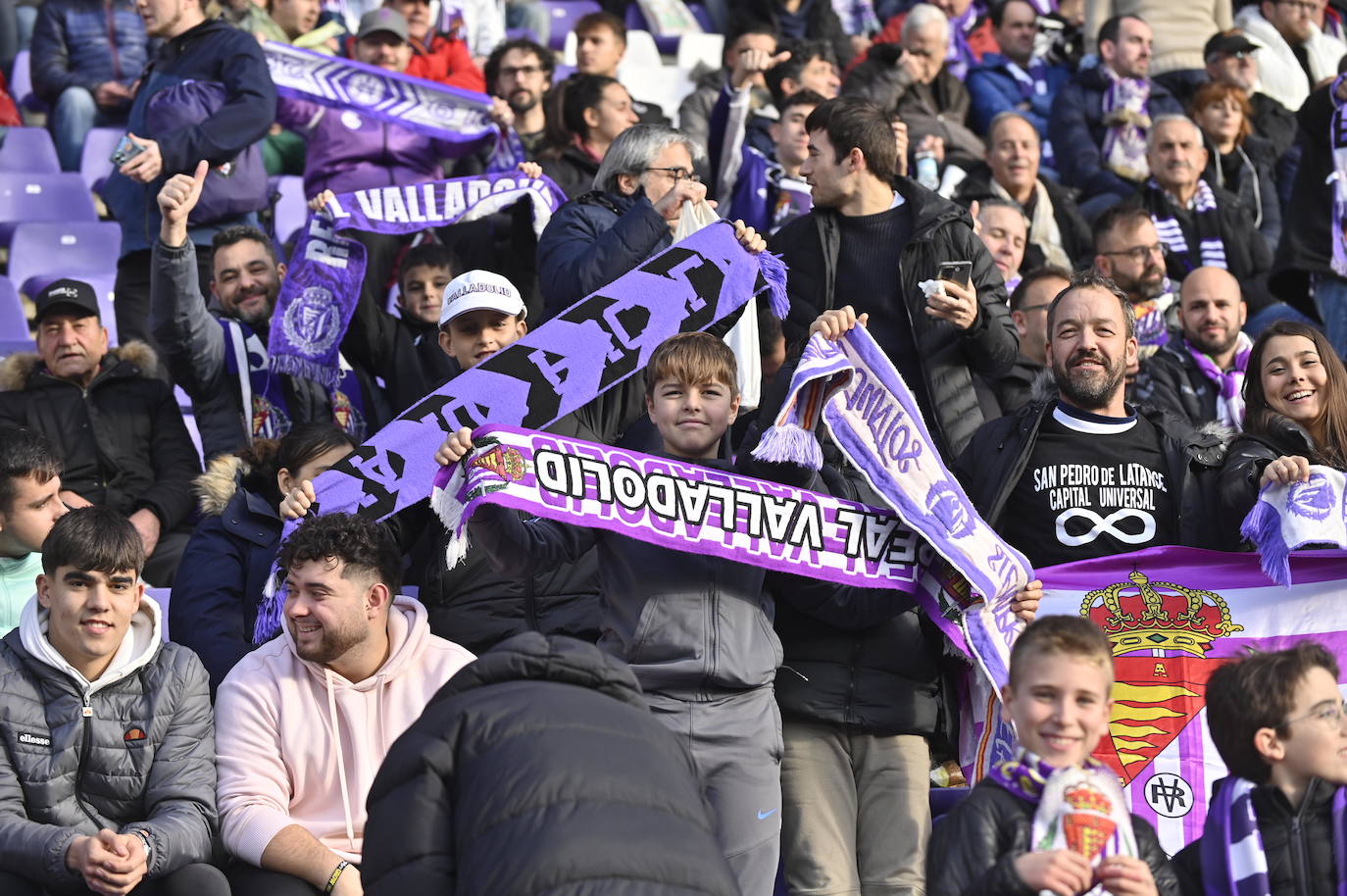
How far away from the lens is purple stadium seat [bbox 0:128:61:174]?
10742mm

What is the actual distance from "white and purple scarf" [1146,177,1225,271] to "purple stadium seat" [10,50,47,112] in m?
6.56

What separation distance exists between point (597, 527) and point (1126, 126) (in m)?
6.86

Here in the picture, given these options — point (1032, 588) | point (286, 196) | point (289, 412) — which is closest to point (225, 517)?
point (289, 412)

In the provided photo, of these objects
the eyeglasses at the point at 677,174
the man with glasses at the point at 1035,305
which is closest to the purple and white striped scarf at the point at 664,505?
the eyeglasses at the point at 677,174

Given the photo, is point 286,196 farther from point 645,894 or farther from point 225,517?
point 645,894

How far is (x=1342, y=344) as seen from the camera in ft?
27.8

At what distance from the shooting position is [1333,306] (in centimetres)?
860

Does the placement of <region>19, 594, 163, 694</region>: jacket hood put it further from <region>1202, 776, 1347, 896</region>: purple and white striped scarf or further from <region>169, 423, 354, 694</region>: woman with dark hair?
<region>1202, 776, 1347, 896</region>: purple and white striped scarf

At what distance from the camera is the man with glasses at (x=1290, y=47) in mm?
12742

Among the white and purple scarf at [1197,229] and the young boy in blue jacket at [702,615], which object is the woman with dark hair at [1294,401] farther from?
the white and purple scarf at [1197,229]

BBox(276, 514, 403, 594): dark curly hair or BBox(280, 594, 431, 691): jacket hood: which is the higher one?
BBox(276, 514, 403, 594): dark curly hair

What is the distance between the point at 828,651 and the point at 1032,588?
0.61 m

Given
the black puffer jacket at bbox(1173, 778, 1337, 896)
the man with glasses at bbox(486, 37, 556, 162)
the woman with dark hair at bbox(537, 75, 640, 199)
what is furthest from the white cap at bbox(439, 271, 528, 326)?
the man with glasses at bbox(486, 37, 556, 162)

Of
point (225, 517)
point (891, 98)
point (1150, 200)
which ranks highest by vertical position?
point (891, 98)
